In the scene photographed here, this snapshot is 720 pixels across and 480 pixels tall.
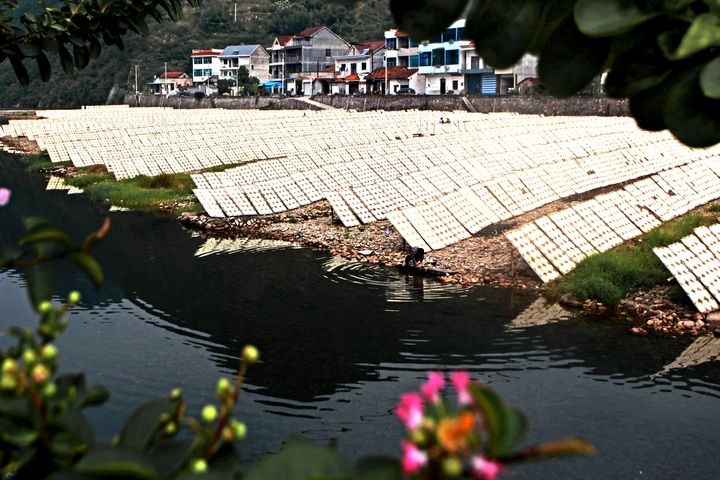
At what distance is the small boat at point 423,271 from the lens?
1942 cm

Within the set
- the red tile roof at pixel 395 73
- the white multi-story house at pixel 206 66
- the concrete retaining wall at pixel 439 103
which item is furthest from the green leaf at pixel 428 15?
the white multi-story house at pixel 206 66

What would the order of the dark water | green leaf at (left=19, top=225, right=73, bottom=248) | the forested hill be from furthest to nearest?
the forested hill < the dark water < green leaf at (left=19, top=225, right=73, bottom=248)

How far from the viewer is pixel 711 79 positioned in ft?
6.37

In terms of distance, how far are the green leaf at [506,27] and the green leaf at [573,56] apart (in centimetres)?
8

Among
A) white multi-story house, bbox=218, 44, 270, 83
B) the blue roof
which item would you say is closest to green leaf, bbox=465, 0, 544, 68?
white multi-story house, bbox=218, 44, 270, 83

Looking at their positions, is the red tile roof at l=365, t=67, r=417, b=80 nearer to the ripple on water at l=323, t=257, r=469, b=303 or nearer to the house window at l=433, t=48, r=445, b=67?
the house window at l=433, t=48, r=445, b=67

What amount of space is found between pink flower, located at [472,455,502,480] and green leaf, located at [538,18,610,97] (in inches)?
49.2

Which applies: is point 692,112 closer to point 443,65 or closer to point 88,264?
point 88,264

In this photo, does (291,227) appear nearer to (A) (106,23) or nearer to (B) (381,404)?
(B) (381,404)

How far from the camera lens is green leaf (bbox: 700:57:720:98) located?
6.30 ft

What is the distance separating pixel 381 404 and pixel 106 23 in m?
7.84

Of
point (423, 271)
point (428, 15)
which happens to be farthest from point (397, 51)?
point (428, 15)

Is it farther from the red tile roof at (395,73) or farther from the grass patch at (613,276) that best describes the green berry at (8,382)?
the red tile roof at (395,73)

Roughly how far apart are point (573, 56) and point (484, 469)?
52.0 inches
